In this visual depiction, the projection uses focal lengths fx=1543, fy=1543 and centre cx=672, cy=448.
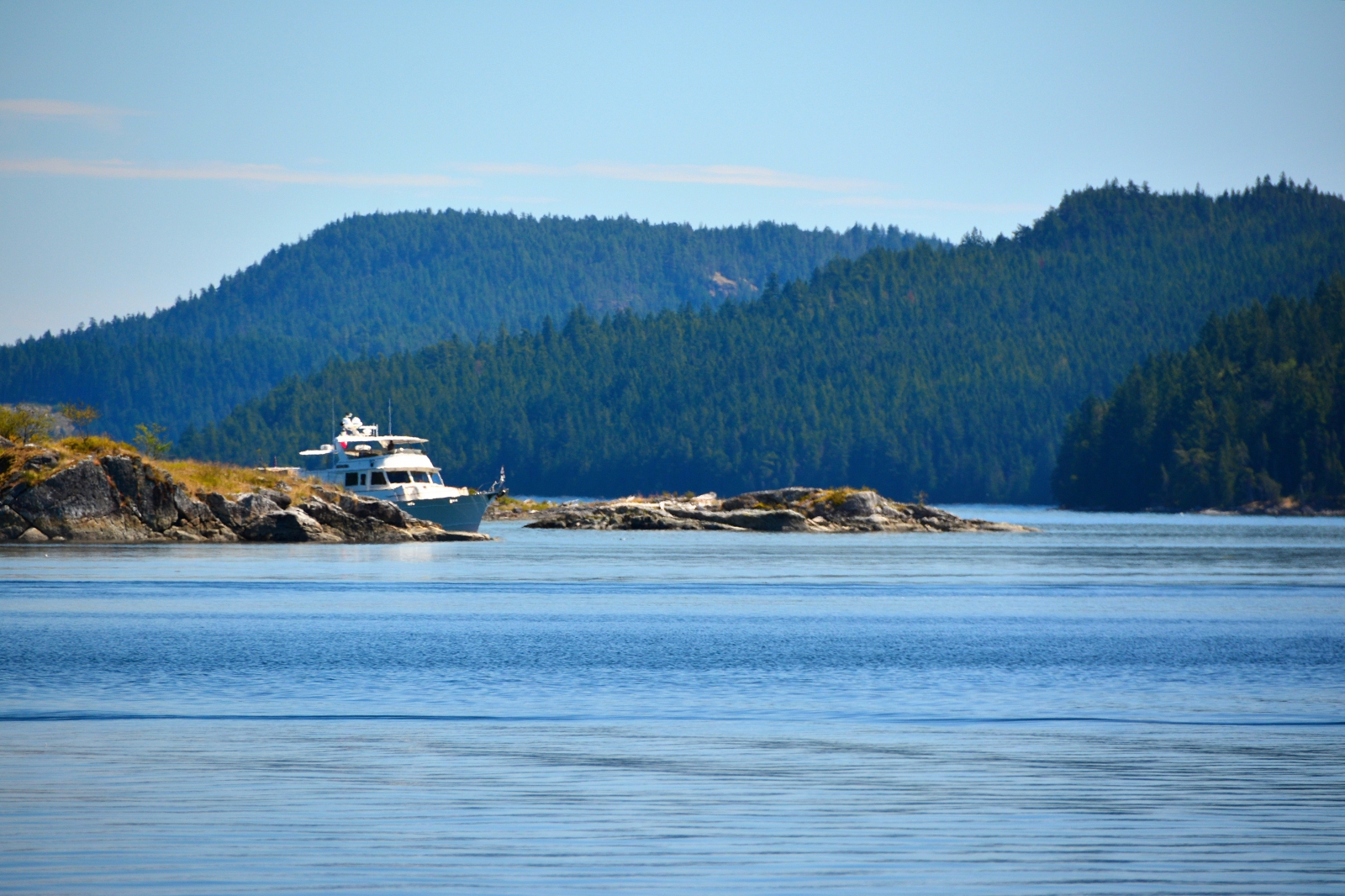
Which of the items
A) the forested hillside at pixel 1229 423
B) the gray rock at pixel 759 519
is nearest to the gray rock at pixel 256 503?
the gray rock at pixel 759 519

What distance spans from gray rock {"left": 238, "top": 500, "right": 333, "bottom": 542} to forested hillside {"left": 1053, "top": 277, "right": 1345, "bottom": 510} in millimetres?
115277

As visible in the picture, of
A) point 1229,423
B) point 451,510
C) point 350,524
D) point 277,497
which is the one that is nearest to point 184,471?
point 277,497

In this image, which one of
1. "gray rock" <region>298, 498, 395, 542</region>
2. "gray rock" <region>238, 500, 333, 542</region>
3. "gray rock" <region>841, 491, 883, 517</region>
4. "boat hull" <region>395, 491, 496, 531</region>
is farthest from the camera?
"gray rock" <region>841, 491, 883, 517</region>

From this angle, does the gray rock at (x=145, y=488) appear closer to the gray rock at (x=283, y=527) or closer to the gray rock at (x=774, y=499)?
the gray rock at (x=283, y=527)

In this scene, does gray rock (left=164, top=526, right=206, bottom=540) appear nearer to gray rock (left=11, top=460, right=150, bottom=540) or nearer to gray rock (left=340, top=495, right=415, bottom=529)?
gray rock (left=11, top=460, right=150, bottom=540)

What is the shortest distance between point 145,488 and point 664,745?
5537 cm

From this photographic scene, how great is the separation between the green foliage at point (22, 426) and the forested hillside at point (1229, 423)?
411 feet

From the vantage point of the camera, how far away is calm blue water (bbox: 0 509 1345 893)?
12.9m

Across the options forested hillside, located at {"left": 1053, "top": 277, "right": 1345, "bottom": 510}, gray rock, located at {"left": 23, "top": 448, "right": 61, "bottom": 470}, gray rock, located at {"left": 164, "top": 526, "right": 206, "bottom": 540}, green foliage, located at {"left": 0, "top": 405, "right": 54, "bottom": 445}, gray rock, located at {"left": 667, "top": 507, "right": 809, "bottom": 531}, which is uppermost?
forested hillside, located at {"left": 1053, "top": 277, "right": 1345, "bottom": 510}

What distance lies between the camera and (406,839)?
13758 millimetres

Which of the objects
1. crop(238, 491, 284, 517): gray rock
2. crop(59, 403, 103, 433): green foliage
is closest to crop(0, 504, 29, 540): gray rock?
crop(59, 403, 103, 433): green foliage

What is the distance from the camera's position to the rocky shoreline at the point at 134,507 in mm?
66812

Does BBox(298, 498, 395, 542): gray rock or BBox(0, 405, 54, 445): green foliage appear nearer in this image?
BBox(0, 405, 54, 445): green foliage

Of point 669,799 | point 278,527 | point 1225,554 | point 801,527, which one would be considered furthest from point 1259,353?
point 669,799
